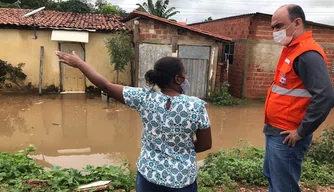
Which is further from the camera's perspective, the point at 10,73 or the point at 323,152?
the point at 10,73

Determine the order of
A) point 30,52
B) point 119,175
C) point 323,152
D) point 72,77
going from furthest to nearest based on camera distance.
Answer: point 72,77
point 30,52
point 323,152
point 119,175

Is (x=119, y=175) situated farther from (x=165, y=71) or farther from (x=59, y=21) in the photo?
(x=59, y=21)

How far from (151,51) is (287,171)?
8204 millimetres

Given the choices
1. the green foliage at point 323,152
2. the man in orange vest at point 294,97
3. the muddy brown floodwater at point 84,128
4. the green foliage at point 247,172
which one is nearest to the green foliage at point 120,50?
the muddy brown floodwater at point 84,128

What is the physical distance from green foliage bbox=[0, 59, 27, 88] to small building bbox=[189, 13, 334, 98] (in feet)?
24.8

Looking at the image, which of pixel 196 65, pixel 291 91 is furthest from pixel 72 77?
pixel 291 91

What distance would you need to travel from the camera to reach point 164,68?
1578 millimetres

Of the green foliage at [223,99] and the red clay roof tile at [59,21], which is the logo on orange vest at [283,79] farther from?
the red clay roof tile at [59,21]

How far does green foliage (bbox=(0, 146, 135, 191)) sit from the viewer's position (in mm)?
2830

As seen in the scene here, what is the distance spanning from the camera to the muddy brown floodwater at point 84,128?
206 inches

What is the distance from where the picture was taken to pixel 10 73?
984 centimetres

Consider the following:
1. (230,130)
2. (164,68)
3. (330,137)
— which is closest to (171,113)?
(164,68)

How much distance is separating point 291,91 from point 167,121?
932 mm

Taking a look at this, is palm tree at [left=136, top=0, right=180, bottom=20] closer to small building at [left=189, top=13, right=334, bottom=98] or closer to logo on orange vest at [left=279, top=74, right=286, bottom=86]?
small building at [left=189, top=13, right=334, bottom=98]
